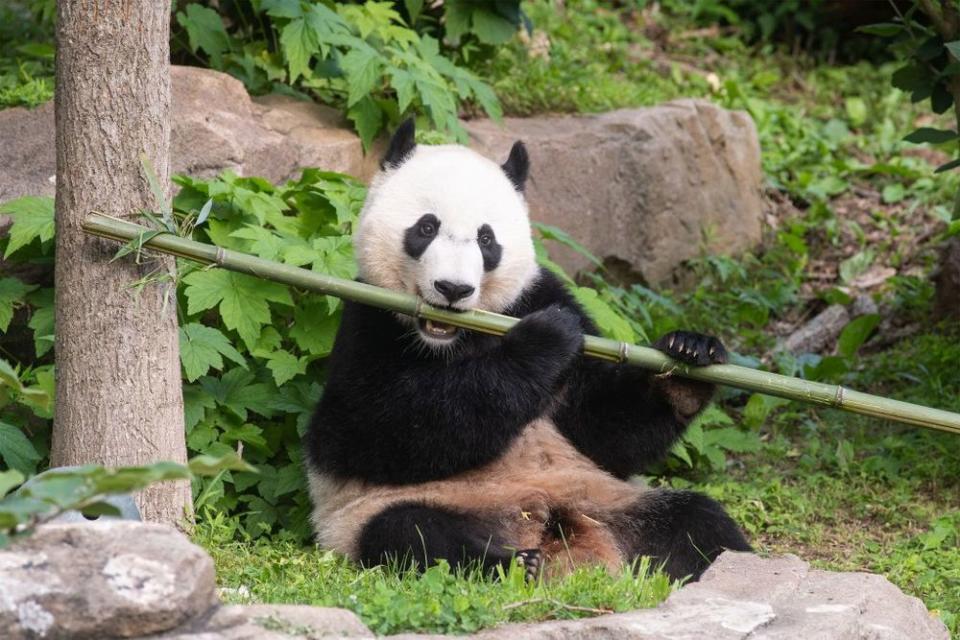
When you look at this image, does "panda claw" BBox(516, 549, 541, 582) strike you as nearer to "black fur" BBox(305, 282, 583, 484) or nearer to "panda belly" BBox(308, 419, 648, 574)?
"panda belly" BBox(308, 419, 648, 574)

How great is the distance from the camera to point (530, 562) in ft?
16.6

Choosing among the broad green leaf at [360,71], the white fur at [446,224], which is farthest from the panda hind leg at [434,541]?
the broad green leaf at [360,71]

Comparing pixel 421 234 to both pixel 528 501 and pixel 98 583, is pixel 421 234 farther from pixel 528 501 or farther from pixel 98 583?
pixel 98 583

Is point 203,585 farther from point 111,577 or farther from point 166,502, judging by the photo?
point 166,502

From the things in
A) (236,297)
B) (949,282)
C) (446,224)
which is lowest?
(949,282)

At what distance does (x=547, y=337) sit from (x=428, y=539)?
99cm

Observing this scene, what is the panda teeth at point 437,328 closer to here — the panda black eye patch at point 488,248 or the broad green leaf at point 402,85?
the panda black eye patch at point 488,248

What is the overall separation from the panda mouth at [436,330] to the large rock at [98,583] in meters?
2.02

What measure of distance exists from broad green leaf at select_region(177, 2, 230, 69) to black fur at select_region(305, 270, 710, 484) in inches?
120

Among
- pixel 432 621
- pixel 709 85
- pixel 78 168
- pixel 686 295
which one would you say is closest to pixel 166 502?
pixel 78 168

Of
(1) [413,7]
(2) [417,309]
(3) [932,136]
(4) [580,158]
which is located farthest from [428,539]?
(1) [413,7]

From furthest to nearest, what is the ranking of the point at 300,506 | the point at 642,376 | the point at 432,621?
1. the point at 300,506
2. the point at 642,376
3. the point at 432,621

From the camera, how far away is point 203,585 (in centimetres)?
330

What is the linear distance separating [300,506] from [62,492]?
3.05 metres
